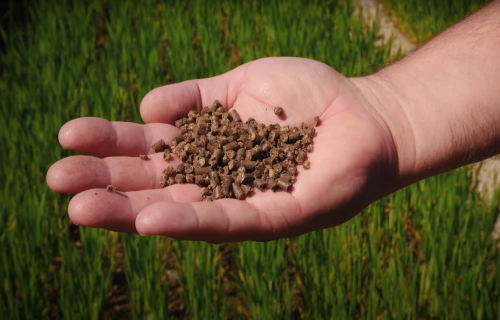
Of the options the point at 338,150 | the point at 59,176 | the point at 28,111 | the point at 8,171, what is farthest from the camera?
the point at 28,111

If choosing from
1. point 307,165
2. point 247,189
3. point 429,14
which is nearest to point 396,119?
point 307,165

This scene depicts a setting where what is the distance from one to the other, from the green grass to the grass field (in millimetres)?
947

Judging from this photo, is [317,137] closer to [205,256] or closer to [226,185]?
[226,185]

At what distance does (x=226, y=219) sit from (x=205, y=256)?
2.52 ft

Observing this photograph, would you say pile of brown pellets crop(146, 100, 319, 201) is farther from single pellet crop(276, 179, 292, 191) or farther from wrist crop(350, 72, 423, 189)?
wrist crop(350, 72, 423, 189)

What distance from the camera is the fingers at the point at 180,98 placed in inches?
82.6

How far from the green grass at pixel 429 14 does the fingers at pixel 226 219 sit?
2.73 metres

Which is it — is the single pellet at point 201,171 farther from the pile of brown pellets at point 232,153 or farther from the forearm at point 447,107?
the forearm at point 447,107

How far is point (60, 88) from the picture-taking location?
10.2 feet

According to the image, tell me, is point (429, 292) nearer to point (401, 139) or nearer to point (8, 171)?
point (401, 139)

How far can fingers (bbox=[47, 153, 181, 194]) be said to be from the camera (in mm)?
1622

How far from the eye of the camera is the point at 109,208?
1.52 meters


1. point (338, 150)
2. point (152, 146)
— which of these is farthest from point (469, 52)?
point (152, 146)

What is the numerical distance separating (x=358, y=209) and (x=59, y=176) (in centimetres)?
104
